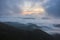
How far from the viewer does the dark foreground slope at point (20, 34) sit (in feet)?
5.42

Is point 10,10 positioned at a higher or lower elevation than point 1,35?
higher

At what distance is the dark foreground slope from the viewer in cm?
165

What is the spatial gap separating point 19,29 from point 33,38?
173mm

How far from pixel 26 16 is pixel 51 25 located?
279 millimetres

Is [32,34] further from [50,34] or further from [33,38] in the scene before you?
[50,34]

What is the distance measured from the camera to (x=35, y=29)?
5.53 feet

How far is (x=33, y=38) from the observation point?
5.42 ft

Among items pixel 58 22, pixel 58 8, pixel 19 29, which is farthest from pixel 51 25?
pixel 19 29

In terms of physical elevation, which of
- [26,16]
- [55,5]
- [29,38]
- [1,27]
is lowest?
[29,38]

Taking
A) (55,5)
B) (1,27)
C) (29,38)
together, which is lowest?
(29,38)

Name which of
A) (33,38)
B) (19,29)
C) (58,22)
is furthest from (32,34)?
(58,22)

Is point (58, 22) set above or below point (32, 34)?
above

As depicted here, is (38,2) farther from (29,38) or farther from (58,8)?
(29,38)

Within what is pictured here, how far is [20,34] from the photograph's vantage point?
167cm
